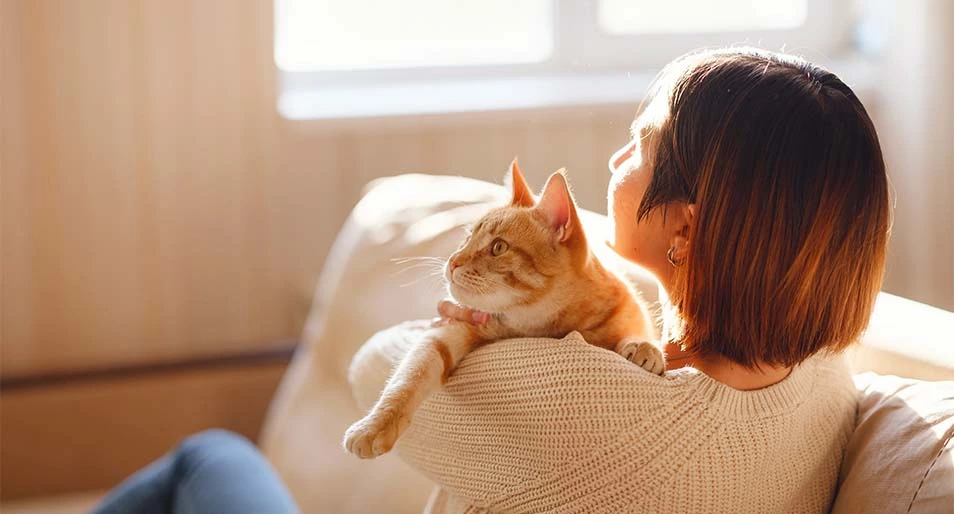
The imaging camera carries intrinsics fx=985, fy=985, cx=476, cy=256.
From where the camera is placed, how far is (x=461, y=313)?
3.35 ft

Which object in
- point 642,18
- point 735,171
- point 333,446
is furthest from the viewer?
point 642,18

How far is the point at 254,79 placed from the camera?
7.33 ft

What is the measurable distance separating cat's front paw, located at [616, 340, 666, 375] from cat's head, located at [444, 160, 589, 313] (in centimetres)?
9

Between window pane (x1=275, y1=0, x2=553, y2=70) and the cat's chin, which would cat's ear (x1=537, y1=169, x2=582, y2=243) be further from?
window pane (x1=275, y1=0, x2=553, y2=70)

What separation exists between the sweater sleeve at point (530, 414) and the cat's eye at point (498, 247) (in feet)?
0.30

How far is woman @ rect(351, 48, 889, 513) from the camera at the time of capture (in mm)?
884

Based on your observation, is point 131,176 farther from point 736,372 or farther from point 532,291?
point 736,372

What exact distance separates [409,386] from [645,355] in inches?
8.9

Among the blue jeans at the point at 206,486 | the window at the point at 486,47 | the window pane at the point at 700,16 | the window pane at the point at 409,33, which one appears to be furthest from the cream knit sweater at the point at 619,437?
the window pane at the point at 700,16

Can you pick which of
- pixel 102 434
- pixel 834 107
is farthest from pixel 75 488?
pixel 834 107

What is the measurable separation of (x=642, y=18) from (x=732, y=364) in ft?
6.10

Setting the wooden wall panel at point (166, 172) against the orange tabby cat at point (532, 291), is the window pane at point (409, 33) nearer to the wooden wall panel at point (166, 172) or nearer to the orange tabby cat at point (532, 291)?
the wooden wall panel at point (166, 172)

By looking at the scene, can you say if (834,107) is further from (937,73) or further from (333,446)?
(937,73)

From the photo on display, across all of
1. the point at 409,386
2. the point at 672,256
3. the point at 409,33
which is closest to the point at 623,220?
the point at 672,256
